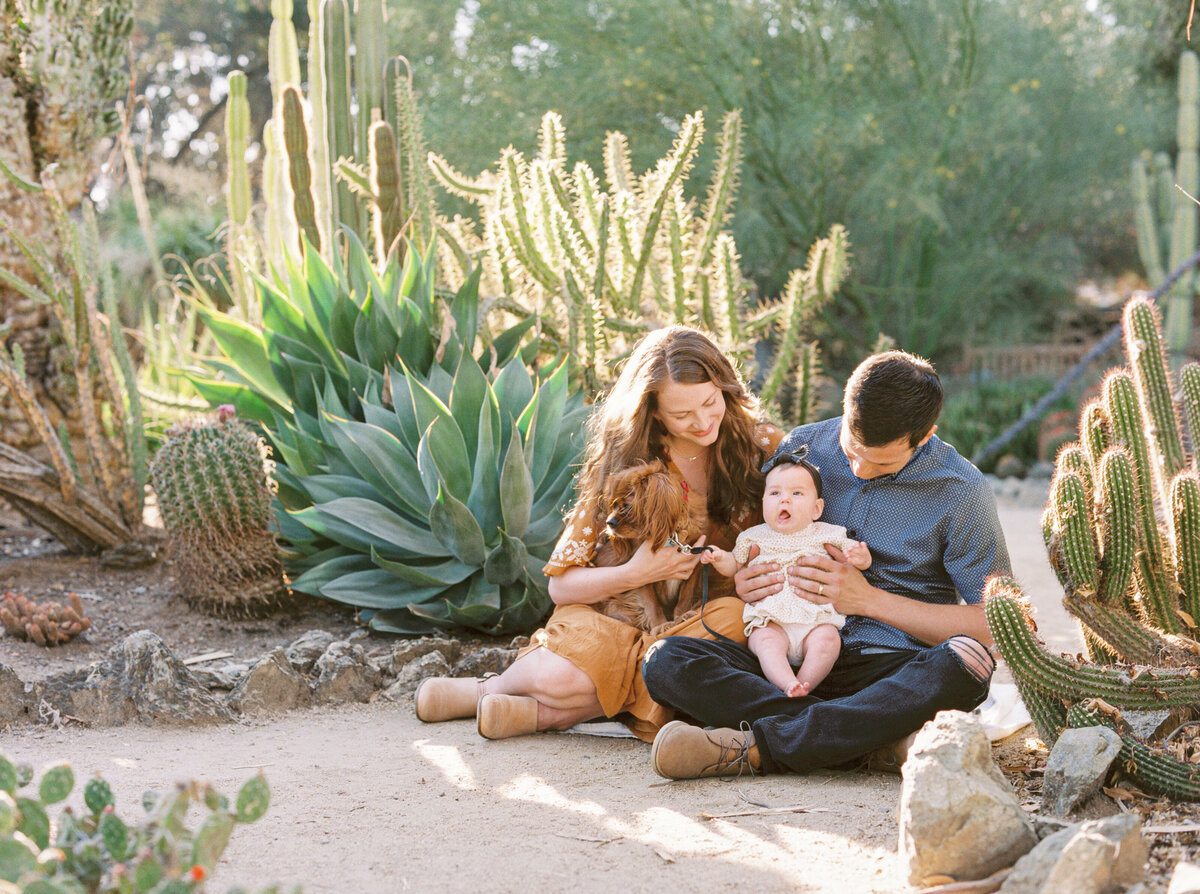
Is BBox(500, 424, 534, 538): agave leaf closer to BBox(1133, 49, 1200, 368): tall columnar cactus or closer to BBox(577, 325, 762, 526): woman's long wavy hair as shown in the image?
BBox(577, 325, 762, 526): woman's long wavy hair

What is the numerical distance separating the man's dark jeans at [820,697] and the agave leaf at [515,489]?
1185 millimetres

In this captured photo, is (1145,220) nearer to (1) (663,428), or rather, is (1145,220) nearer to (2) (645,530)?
(1) (663,428)

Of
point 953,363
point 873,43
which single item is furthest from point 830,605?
point 953,363

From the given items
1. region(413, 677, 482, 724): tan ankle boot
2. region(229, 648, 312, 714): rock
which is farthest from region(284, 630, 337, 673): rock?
region(413, 677, 482, 724): tan ankle boot

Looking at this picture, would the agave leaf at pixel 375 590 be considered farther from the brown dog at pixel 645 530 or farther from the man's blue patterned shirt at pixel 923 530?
the man's blue patterned shirt at pixel 923 530

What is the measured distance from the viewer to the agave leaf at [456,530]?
3.78 m

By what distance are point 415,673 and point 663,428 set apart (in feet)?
4.04

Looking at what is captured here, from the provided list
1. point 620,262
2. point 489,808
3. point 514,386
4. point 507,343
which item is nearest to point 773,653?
point 489,808

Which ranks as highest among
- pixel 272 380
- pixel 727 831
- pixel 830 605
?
pixel 272 380

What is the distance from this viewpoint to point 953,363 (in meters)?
14.1

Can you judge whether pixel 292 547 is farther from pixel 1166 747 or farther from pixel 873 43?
pixel 873 43

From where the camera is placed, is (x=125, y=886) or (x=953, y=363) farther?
(x=953, y=363)

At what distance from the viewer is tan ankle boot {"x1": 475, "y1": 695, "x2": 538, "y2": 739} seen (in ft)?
9.74

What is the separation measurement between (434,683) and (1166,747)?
1978 millimetres
